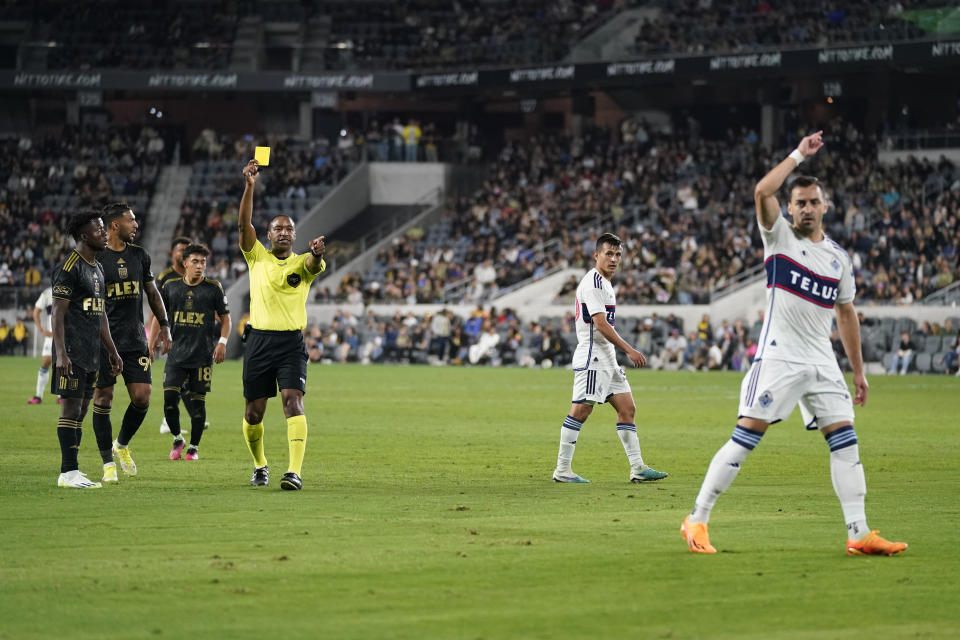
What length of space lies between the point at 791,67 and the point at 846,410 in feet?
135

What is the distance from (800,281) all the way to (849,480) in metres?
1.27

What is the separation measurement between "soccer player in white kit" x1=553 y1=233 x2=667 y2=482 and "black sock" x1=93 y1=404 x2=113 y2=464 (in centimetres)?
413

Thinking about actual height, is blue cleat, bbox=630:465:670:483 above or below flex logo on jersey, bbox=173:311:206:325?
below

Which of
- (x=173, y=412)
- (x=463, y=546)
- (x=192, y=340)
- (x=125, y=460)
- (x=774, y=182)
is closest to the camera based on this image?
(x=774, y=182)

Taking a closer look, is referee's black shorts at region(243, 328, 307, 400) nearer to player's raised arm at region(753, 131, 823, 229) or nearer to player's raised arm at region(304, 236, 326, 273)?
player's raised arm at region(304, 236, 326, 273)

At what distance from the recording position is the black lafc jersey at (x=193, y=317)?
1593 centimetres

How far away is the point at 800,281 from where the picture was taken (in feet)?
29.1

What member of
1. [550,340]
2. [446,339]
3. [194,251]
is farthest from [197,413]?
[446,339]

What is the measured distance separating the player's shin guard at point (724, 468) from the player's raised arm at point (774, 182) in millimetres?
1302

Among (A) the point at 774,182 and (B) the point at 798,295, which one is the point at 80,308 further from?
(A) the point at 774,182

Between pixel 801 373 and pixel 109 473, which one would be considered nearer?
pixel 801 373

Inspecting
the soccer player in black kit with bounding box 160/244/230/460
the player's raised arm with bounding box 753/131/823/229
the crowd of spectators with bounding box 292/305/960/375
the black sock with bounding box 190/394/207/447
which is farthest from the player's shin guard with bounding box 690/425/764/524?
the crowd of spectators with bounding box 292/305/960/375

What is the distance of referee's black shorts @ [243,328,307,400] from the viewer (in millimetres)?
12461

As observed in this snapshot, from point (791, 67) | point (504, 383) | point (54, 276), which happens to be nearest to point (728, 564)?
point (54, 276)
